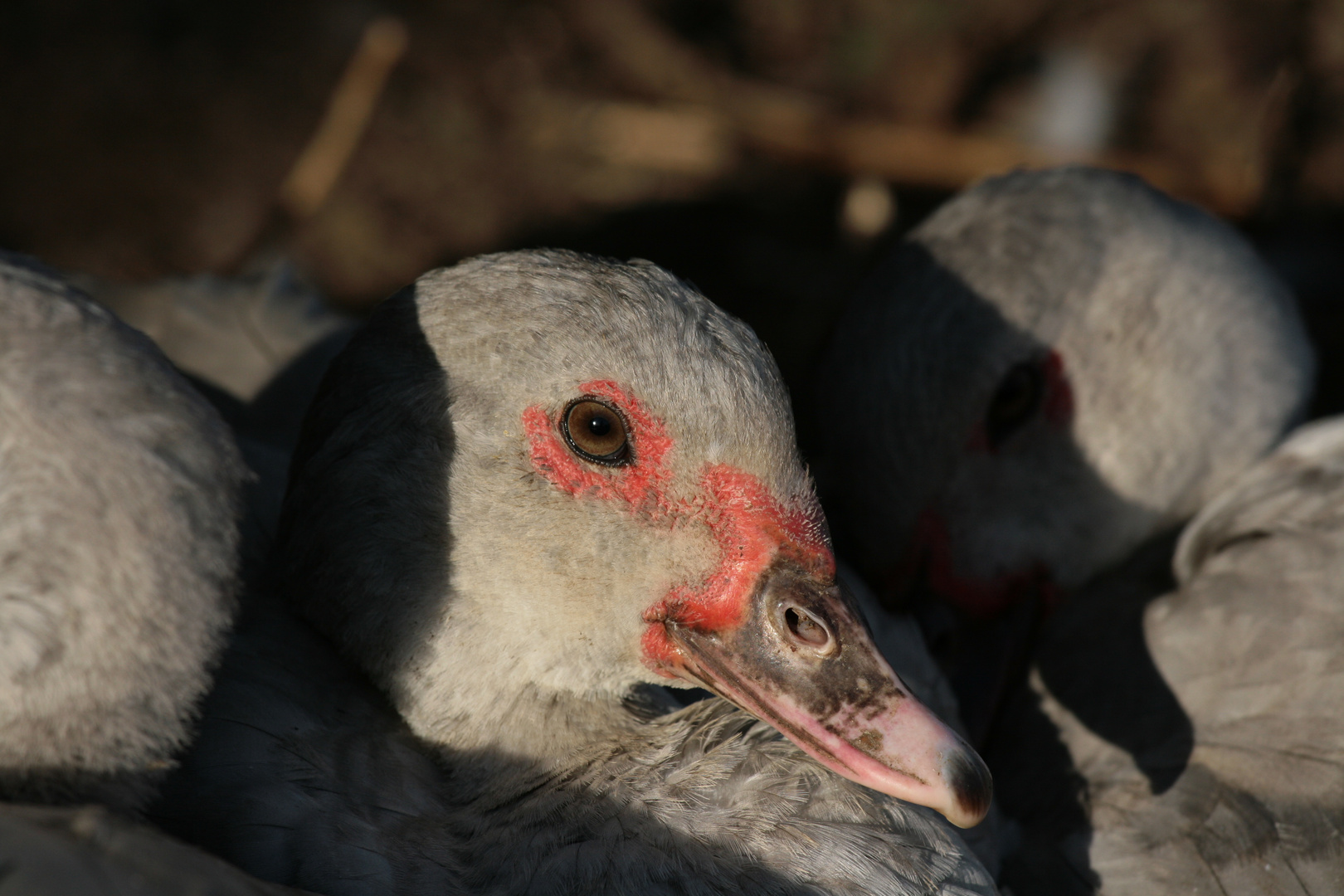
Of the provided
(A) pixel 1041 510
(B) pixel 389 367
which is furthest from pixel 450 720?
(A) pixel 1041 510

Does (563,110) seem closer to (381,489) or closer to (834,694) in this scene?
(381,489)

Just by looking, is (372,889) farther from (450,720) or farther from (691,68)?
(691,68)

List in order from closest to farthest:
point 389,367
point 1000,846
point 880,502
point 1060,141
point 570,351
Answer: point 570,351
point 389,367
point 1000,846
point 880,502
point 1060,141

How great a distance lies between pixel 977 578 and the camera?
295 cm

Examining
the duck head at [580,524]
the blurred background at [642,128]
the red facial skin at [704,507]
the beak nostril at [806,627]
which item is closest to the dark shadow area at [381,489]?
the duck head at [580,524]

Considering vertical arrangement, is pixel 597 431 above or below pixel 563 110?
above

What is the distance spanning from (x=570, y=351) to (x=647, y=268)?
0.69 feet

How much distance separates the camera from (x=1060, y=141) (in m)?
5.26

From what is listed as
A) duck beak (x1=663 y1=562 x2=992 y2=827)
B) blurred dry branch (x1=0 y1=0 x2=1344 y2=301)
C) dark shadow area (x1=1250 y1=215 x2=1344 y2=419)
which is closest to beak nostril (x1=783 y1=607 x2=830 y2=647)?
duck beak (x1=663 y1=562 x2=992 y2=827)

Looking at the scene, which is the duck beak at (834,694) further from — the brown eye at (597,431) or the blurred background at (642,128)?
the blurred background at (642,128)

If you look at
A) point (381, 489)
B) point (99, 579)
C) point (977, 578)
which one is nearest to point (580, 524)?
point (381, 489)

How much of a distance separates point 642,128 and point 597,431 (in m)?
3.70

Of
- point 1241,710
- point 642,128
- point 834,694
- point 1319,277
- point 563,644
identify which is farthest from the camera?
point 642,128

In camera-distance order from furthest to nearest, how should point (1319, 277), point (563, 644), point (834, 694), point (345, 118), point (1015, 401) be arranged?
point (345, 118) → point (1319, 277) → point (1015, 401) → point (563, 644) → point (834, 694)
